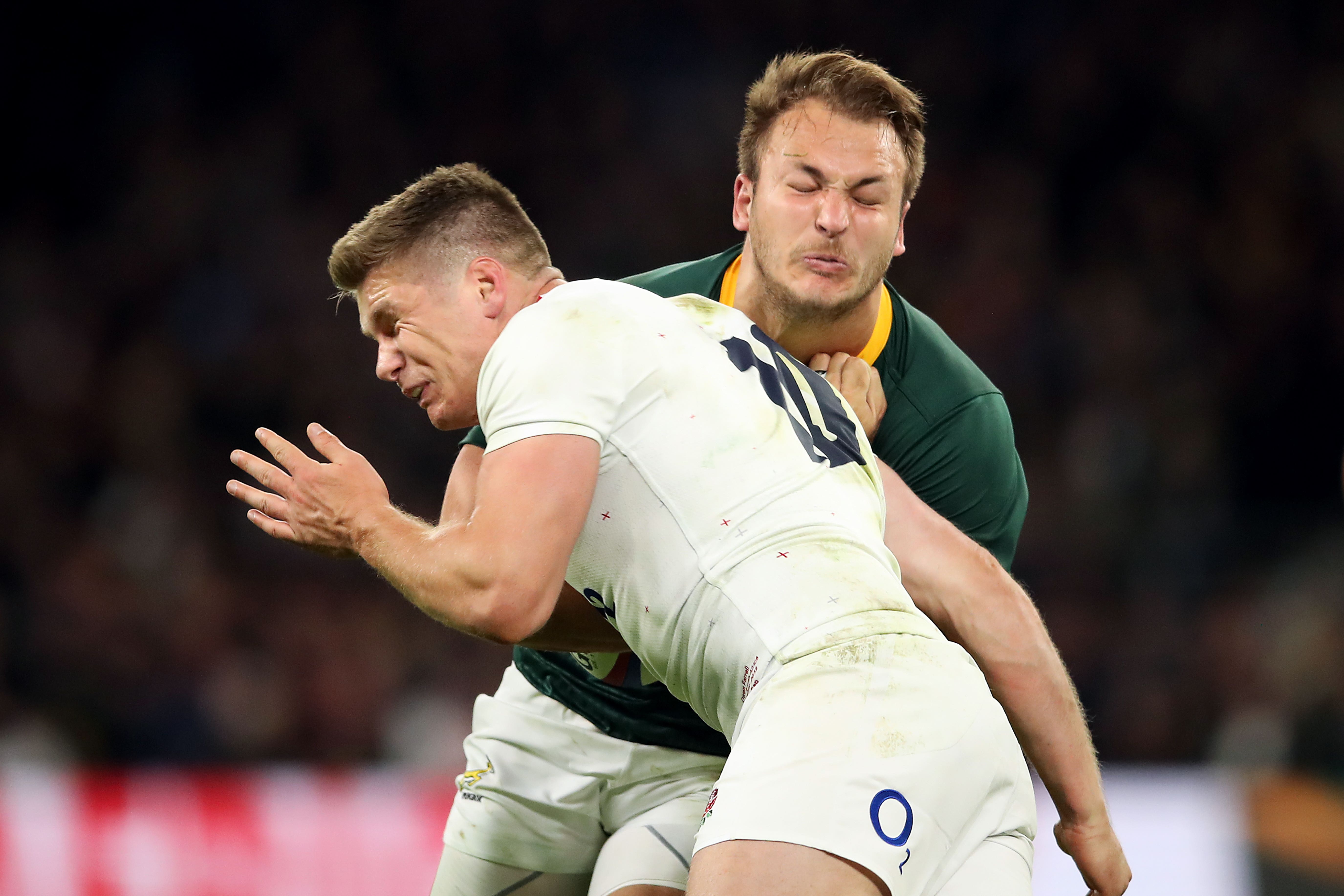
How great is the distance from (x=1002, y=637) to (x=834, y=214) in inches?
39.8

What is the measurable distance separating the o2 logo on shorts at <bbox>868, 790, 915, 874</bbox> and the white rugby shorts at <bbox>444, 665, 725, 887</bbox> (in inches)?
37.1

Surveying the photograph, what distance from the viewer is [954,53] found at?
11.1m

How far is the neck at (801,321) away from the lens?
3.37 m

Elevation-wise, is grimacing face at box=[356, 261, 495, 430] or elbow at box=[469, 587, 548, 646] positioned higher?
grimacing face at box=[356, 261, 495, 430]

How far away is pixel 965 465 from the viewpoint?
11.3ft

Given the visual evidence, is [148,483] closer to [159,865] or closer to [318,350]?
[318,350]

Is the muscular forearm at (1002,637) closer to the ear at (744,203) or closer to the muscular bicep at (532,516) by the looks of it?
the ear at (744,203)

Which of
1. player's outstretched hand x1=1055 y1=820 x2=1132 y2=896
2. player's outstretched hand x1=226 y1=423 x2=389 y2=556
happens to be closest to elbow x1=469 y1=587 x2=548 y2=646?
player's outstretched hand x1=226 y1=423 x2=389 y2=556

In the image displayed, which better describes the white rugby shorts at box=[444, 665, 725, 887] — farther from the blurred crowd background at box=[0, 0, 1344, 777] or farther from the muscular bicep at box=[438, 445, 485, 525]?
the blurred crowd background at box=[0, 0, 1344, 777]

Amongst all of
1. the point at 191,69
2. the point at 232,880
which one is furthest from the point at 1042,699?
the point at 191,69

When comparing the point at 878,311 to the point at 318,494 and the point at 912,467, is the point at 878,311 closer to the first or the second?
the point at 912,467

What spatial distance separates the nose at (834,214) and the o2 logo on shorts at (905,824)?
4.52 ft

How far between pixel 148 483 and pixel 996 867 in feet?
25.2

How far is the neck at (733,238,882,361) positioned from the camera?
337cm
